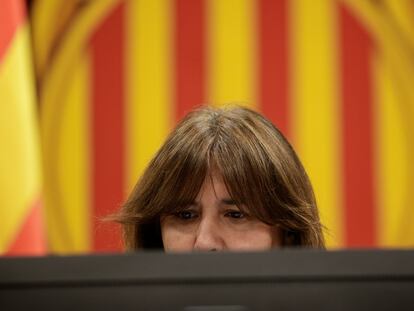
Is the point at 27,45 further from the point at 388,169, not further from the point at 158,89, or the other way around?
the point at 388,169

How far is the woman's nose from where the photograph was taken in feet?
4.16

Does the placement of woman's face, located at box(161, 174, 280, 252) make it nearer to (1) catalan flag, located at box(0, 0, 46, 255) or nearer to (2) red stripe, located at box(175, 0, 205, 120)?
(1) catalan flag, located at box(0, 0, 46, 255)

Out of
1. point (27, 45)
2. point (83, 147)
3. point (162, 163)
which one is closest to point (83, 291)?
point (162, 163)

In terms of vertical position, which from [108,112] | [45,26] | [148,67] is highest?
[45,26]

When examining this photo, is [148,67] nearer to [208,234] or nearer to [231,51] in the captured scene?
[231,51]

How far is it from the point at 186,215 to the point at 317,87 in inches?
51.3

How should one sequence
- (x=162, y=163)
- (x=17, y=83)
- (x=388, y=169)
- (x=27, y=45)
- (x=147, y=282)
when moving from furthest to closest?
(x=388, y=169)
(x=27, y=45)
(x=17, y=83)
(x=162, y=163)
(x=147, y=282)

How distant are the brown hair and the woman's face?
0.01 metres

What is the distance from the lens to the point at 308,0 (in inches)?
98.6

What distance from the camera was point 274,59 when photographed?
99.7 inches

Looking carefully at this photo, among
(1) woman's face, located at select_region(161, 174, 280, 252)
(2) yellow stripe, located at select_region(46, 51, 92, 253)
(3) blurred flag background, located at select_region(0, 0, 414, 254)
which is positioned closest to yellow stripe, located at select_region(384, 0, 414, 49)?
(3) blurred flag background, located at select_region(0, 0, 414, 254)

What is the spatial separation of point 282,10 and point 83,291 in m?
1.88

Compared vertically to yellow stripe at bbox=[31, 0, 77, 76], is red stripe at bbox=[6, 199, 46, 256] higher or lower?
lower

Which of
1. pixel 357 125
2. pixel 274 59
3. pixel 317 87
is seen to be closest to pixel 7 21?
pixel 274 59
